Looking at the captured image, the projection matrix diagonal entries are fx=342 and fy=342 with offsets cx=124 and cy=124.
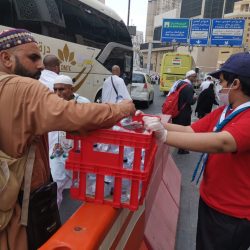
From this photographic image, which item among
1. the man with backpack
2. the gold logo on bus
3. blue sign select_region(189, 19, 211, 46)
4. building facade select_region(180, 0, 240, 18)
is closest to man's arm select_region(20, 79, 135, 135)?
the man with backpack

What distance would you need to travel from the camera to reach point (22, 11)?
727 cm

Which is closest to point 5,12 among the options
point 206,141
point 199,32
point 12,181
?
point 12,181

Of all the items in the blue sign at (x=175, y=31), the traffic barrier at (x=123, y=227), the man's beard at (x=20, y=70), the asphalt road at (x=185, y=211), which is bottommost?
the asphalt road at (x=185, y=211)

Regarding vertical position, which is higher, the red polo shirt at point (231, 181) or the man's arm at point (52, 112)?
the man's arm at point (52, 112)

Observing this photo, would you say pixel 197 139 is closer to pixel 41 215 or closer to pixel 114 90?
pixel 41 215

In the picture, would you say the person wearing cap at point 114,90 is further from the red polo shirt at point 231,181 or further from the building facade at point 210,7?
the building facade at point 210,7

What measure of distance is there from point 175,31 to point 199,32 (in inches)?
78.4

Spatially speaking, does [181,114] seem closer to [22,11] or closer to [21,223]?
[22,11]

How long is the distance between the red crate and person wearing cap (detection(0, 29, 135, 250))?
10cm

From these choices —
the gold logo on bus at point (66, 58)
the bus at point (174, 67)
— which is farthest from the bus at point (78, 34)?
the bus at point (174, 67)

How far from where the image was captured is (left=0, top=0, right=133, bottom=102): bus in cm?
746

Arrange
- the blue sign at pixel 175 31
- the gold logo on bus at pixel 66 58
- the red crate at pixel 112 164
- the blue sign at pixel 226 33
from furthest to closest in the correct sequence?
1. the blue sign at pixel 175 31
2. the blue sign at pixel 226 33
3. the gold logo on bus at pixel 66 58
4. the red crate at pixel 112 164

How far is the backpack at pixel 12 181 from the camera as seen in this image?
1687mm

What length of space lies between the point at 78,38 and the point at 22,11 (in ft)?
8.96
